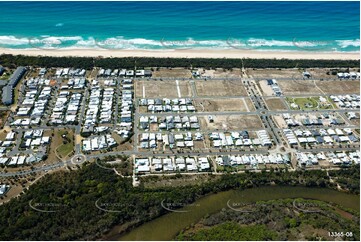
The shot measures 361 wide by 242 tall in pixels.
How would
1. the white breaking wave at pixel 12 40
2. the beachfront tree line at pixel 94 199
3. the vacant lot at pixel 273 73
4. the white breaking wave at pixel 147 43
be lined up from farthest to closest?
the white breaking wave at pixel 147 43, the white breaking wave at pixel 12 40, the vacant lot at pixel 273 73, the beachfront tree line at pixel 94 199

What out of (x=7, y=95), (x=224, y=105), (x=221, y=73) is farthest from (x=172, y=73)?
(x=7, y=95)

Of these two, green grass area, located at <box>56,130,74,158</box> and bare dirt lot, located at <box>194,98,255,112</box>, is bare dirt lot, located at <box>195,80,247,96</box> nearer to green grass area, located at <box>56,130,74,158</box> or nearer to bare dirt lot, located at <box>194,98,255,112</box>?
bare dirt lot, located at <box>194,98,255,112</box>

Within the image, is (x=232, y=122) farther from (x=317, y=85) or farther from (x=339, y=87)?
(x=339, y=87)

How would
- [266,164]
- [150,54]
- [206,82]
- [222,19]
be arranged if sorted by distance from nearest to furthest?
[266,164] < [206,82] < [150,54] < [222,19]

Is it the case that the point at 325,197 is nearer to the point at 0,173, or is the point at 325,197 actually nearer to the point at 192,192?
the point at 192,192

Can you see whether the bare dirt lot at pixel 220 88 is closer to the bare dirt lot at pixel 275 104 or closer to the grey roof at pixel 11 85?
the bare dirt lot at pixel 275 104

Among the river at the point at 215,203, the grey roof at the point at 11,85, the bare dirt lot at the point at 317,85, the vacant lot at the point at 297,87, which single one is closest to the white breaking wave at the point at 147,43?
the grey roof at the point at 11,85

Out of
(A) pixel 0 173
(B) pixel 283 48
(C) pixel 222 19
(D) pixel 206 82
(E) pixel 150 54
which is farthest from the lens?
(C) pixel 222 19

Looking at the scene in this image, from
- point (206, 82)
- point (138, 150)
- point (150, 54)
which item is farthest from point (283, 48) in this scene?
point (138, 150)
